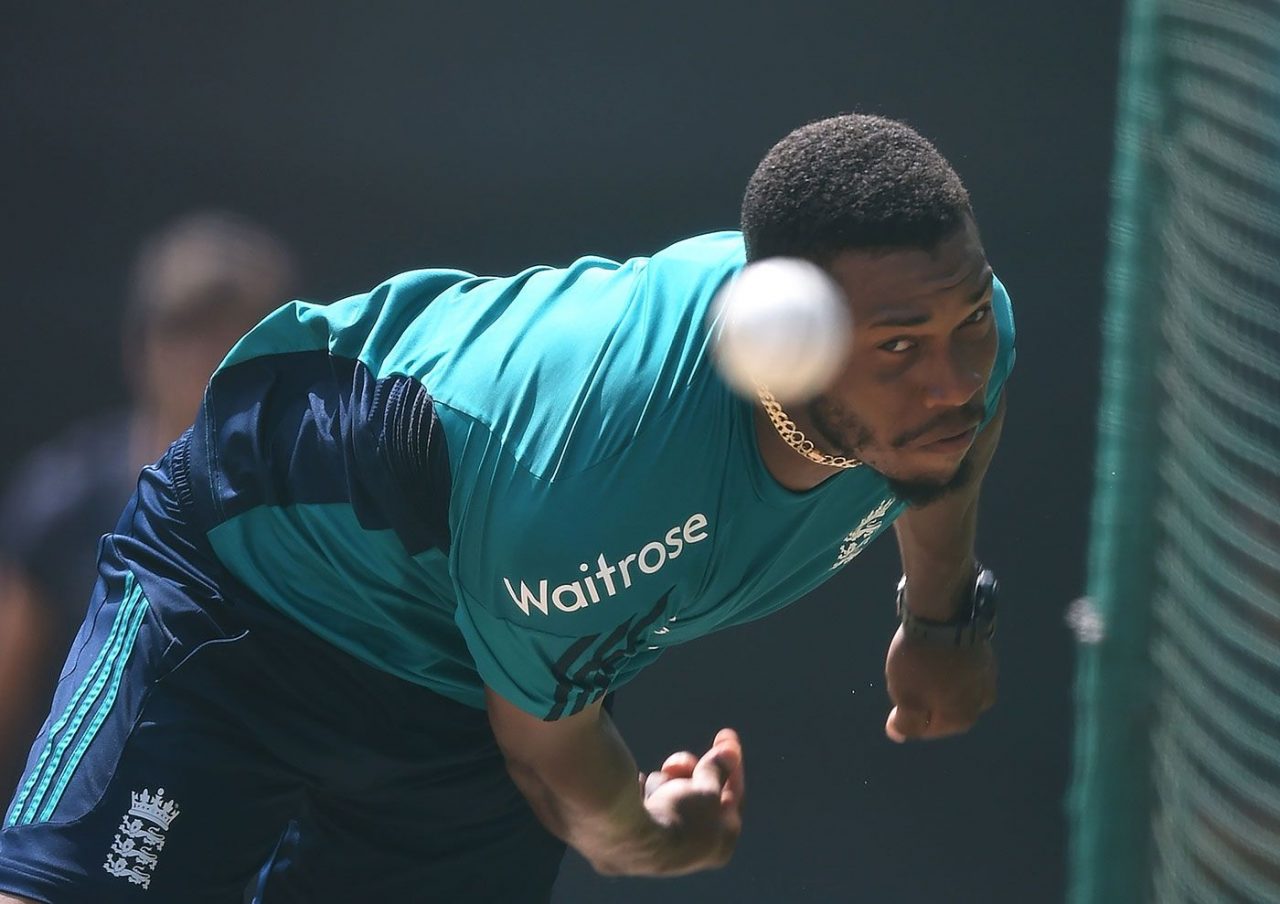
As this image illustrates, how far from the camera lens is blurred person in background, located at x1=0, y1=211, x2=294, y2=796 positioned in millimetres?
2965

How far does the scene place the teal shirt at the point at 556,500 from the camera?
1628 mm

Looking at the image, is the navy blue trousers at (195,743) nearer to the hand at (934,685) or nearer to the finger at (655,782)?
the finger at (655,782)

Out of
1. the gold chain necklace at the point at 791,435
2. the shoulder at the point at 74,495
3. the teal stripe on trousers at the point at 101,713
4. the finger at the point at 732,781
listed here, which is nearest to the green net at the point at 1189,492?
the gold chain necklace at the point at 791,435

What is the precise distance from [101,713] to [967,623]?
1.14 m

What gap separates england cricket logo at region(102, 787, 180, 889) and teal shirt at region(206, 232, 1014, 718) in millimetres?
271

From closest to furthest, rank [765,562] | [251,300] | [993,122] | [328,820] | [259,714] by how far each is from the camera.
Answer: [765,562] → [259,714] → [328,820] → [251,300] → [993,122]

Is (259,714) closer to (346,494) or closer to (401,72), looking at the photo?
(346,494)

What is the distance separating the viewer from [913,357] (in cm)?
162

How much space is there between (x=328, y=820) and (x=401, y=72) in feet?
6.10

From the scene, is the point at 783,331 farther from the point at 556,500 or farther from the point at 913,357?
the point at 556,500

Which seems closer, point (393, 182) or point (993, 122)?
point (993, 122)

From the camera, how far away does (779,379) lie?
5.40ft

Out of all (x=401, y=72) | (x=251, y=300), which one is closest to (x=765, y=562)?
(x=251, y=300)

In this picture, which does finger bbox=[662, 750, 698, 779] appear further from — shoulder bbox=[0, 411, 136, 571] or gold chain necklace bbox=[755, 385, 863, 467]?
shoulder bbox=[0, 411, 136, 571]
